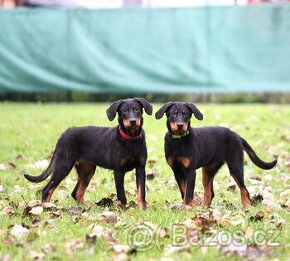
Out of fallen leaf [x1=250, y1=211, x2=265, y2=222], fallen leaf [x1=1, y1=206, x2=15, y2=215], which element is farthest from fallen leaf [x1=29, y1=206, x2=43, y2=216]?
fallen leaf [x1=250, y1=211, x2=265, y2=222]

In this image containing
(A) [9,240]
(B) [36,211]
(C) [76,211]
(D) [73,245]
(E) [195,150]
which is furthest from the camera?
(E) [195,150]

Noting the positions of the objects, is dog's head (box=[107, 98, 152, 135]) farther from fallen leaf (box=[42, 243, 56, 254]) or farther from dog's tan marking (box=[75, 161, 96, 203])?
fallen leaf (box=[42, 243, 56, 254])

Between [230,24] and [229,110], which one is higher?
[230,24]

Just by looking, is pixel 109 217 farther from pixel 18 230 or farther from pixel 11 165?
pixel 11 165

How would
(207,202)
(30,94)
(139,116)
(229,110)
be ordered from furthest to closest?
(30,94) < (229,110) < (207,202) < (139,116)

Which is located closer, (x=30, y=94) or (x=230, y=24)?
(x=230, y=24)

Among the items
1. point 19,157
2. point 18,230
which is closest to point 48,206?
point 18,230

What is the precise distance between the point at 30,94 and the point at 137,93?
3.01 m

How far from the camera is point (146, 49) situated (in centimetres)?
1495

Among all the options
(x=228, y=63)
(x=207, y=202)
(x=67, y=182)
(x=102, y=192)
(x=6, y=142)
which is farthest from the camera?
(x=228, y=63)

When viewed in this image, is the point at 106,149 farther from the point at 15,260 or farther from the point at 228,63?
the point at 228,63

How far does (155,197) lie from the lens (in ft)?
22.3

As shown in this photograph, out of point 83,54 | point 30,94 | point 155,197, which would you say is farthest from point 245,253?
point 30,94

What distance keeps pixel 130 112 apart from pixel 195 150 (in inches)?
27.1
